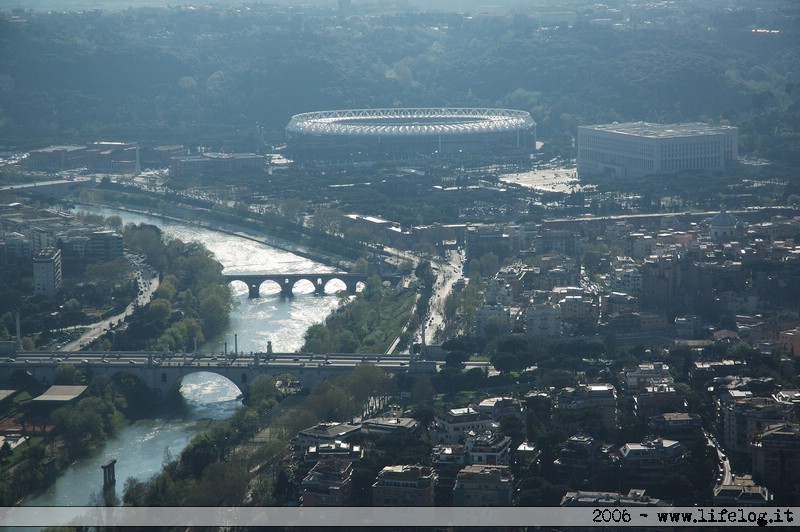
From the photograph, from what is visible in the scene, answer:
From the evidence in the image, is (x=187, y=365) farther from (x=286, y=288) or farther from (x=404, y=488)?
(x=404, y=488)

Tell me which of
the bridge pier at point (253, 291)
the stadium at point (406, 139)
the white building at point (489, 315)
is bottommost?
the stadium at point (406, 139)

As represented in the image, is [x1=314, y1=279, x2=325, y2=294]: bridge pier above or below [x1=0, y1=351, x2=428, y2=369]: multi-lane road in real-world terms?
below

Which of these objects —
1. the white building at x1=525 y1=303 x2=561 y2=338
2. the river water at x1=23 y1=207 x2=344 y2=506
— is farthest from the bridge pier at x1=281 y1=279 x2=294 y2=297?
the white building at x1=525 y1=303 x2=561 y2=338

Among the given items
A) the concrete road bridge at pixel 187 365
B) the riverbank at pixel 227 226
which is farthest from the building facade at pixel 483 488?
the riverbank at pixel 227 226

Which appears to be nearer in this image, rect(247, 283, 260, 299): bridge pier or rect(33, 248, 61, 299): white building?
rect(33, 248, 61, 299): white building

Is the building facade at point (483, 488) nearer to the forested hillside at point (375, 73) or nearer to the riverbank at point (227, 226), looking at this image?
the riverbank at point (227, 226)

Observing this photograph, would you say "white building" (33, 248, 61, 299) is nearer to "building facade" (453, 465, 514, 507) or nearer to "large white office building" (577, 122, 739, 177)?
"building facade" (453, 465, 514, 507)

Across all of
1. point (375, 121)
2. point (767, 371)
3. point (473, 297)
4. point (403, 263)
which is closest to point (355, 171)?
point (375, 121)
